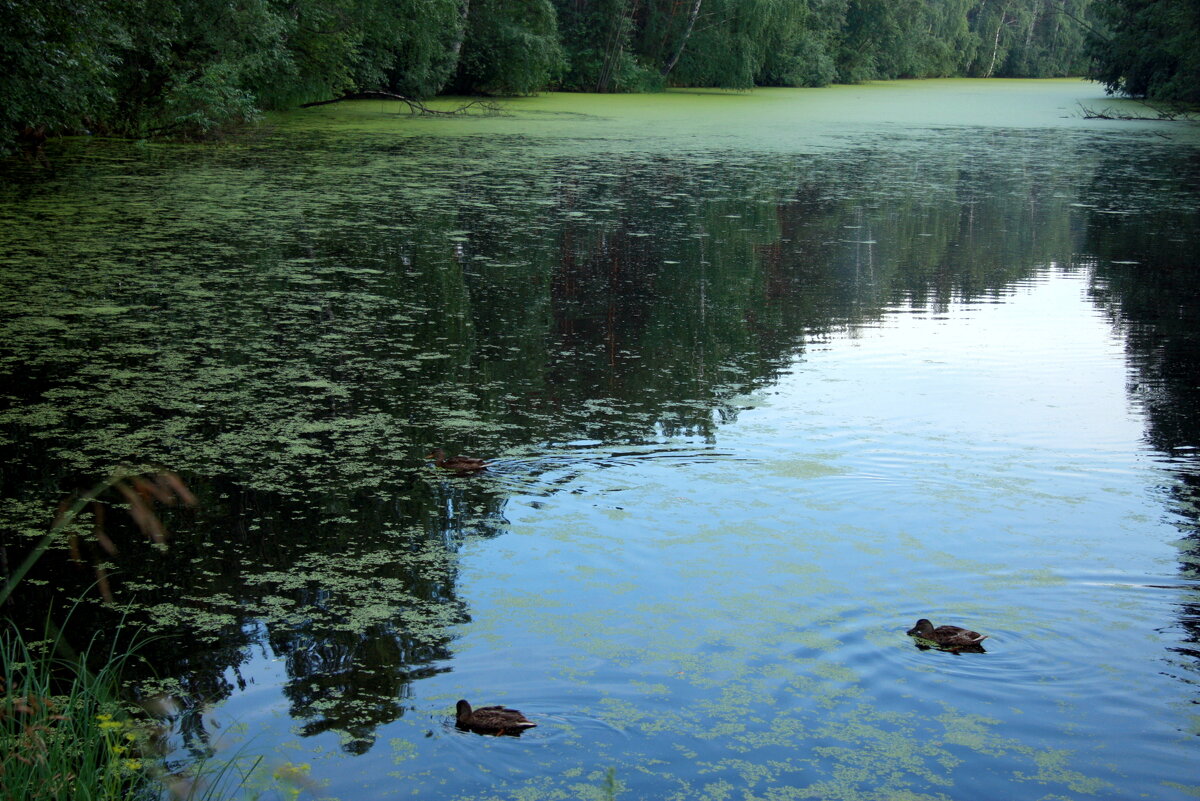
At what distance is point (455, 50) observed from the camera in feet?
69.7

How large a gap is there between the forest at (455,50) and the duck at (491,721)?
27.4 ft

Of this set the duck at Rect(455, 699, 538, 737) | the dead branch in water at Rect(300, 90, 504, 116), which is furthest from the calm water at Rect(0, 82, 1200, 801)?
the dead branch in water at Rect(300, 90, 504, 116)

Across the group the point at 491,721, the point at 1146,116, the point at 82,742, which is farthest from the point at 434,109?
the point at 82,742

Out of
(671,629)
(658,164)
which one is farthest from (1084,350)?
(658,164)

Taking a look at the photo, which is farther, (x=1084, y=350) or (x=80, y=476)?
(x=1084, y=350)

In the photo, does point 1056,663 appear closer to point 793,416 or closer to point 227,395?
point 793,416

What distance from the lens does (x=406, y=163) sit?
12.4m

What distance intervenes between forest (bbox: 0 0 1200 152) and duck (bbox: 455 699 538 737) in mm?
8362

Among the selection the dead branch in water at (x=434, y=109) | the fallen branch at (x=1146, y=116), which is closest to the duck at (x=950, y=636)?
the dead branch in water at (x=434, y=109)

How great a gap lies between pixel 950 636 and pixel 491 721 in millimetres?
1075

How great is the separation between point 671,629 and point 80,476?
2.03 metres

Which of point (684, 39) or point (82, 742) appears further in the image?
point (684, 39)

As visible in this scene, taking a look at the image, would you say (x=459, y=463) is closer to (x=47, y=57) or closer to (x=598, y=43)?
(x=47, y=57)

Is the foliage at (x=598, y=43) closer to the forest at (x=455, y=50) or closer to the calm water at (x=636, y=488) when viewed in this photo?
the forest at (x=455, y=50)
